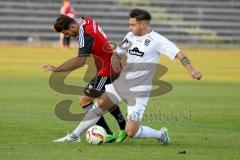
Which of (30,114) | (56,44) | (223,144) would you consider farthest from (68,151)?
(56,44)

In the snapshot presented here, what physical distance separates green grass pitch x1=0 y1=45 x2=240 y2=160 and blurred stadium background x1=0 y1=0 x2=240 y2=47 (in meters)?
15.6

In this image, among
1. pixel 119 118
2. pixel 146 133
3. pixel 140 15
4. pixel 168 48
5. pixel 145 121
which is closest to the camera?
pixel 168 48

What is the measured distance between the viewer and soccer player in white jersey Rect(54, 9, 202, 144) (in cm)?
1151

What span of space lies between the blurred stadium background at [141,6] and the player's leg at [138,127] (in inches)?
1247

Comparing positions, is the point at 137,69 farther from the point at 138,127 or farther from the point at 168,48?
the point at 138,127

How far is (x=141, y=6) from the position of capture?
46.2 meters

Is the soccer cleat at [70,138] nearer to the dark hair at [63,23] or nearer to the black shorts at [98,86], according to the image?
the black shorts at [98,86]

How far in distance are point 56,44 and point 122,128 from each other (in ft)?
103

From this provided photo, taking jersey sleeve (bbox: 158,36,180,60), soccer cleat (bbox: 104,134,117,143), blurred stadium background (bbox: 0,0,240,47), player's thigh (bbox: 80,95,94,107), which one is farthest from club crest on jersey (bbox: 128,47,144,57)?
blurred stadium background (bbox: 0,0,240,47)

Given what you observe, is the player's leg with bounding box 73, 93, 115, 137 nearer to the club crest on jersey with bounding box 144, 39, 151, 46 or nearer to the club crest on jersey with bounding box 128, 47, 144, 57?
the club crest on jersey with bounding box 128, 47, 144, 57

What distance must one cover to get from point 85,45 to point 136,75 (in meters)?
0.90

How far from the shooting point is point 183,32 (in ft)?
151

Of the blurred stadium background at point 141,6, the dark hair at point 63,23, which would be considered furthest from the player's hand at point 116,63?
the blurred stadium background at point 141,6

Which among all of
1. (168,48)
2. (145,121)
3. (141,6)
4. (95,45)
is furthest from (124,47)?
(141,6)
